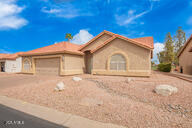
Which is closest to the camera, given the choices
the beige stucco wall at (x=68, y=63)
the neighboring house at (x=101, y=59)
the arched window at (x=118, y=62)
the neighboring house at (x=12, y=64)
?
the neighboring house at (x=101, y=59)

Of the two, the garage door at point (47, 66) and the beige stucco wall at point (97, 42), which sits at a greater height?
the beige stucco wall at point (97, 42)

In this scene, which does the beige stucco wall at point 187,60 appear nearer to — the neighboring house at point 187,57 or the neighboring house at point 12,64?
the neighboring house at point 187,57

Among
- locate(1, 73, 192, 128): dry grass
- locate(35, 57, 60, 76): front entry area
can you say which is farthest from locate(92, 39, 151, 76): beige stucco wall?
locate(35, 57, 60, 76): front entry area

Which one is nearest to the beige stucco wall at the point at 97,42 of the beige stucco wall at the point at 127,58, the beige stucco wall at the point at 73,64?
the beige stucco wall at the point at 73,64

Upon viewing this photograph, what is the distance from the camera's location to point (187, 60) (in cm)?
2097

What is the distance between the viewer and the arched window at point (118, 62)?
1330 cm

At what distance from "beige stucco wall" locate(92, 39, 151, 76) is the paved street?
33.6ft

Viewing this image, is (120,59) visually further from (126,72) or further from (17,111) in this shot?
(17,111)

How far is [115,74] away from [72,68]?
6.62m

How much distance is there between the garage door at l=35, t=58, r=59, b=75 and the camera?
15659mm

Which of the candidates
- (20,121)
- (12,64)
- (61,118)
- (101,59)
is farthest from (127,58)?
(12,64)

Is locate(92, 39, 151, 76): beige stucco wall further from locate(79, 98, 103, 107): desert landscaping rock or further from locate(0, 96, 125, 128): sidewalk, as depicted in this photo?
locate(0, 96, 125, 128): sidewalk

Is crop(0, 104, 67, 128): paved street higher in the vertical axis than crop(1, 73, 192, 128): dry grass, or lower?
lower

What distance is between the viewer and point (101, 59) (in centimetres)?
1458
